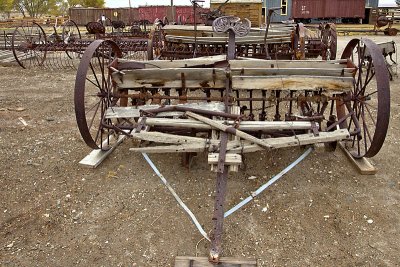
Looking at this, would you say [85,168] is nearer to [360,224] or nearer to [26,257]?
[26,257]

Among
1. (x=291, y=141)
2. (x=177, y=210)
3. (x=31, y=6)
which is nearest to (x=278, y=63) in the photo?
(x=291, y=141)

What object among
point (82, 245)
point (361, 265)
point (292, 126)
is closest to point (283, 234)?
point (361, 265)

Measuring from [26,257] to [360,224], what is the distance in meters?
3.35

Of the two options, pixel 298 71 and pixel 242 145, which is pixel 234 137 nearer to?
pixel 242 145

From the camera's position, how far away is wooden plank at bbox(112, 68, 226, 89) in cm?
483

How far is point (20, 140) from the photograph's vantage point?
5.96 m

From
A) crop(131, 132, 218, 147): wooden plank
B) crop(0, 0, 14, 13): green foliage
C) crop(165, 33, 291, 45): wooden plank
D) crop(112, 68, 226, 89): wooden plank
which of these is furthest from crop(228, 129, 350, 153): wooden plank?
crop(0, 0, 14, 13): green foliage

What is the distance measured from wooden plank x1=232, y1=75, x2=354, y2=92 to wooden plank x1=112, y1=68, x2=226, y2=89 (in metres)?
0.31

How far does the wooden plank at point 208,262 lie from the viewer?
9.87 feet

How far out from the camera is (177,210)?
396 centimetres

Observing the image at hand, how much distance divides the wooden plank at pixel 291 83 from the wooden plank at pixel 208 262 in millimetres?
2355

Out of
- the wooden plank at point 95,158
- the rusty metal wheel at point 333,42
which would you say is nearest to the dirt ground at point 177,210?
the wooden plank at point 95,158

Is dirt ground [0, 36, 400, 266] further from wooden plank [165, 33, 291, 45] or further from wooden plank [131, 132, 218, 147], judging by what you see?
wooden plank [165, 33, 291, 45]

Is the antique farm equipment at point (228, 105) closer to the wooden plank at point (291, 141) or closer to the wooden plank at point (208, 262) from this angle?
the wooden plank at point (291, 141)
